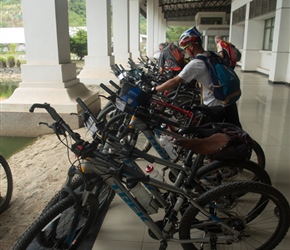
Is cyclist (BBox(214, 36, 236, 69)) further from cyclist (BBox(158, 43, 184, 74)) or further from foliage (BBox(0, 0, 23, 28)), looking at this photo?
foliage (BBox(0, 0, 23, 28))

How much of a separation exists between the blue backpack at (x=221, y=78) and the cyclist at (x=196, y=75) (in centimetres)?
5

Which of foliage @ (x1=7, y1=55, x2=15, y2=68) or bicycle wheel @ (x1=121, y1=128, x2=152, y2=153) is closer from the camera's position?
bicycle wheel @ (x1=121, y1=128, x2=152, y2=153)

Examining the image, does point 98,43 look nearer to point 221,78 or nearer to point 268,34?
point 221,78

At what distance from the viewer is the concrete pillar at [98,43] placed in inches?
323

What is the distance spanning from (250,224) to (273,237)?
0.32 meters

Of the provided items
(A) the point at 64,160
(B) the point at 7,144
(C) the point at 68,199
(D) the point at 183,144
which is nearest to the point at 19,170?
(A) the point at 64,160

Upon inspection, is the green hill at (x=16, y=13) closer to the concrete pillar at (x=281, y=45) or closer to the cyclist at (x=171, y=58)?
the concrete pillar at (x=281, y=45)

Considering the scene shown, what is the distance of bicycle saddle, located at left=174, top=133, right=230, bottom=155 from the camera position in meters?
1.72

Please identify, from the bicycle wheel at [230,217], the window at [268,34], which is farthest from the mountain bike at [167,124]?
the window at [268,34]

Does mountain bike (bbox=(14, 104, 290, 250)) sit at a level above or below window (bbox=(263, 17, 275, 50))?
below

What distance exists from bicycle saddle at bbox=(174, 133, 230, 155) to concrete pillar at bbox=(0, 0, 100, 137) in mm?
3147

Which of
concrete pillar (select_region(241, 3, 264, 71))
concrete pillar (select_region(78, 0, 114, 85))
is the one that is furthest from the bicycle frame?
concrete pillar (select_region(241, 3, 264, 71))

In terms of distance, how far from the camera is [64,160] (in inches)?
145

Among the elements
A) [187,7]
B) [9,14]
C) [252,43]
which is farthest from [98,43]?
[9,14]
